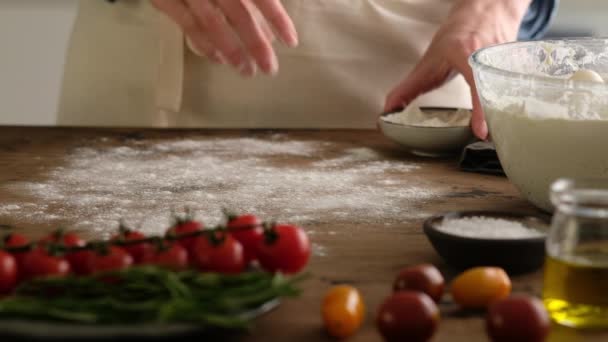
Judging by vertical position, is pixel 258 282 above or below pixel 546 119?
below

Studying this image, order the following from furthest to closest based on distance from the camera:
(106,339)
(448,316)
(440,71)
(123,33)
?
Result: (123,33) → (440,71) → (448,316) → (106,339)

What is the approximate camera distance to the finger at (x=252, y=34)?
164 cm

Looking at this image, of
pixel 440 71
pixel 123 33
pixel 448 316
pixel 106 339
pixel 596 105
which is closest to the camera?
pixel 106 339

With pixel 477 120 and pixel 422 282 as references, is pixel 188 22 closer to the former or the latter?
pixel 477 120

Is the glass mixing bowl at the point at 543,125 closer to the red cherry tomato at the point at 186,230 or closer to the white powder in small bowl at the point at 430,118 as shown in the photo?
the white powder in small bowl at the point at 430,118

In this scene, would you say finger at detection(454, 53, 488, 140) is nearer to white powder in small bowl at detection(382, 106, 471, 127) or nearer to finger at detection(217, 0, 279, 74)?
white powder in small bowl at detection(382, 106, 471, 127)

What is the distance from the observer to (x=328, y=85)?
2.09m

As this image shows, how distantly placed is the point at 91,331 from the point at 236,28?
36.5 inches

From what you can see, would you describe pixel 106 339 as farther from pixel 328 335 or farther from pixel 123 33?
pixel 123 33

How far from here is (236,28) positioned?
1.67 m

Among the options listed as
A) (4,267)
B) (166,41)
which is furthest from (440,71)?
(4,267)

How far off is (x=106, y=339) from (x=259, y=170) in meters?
0.87

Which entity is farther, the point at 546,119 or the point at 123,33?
the point at 123,33

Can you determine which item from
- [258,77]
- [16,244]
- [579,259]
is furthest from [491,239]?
[258,77]
